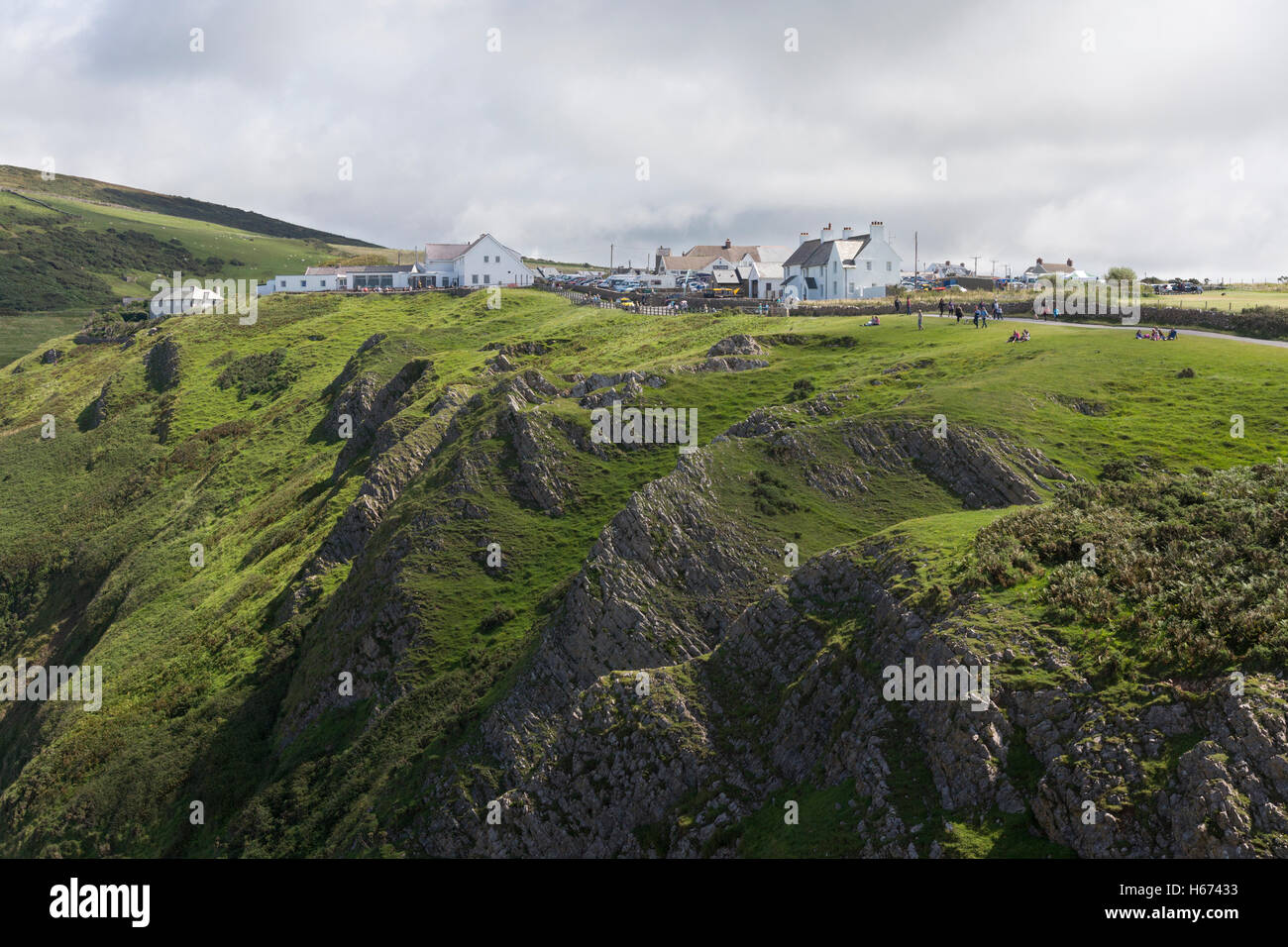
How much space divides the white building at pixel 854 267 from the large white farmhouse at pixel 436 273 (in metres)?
50.2

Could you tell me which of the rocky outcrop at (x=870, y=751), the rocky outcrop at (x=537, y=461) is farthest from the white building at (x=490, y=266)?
the rocky outcrop at (x=870, y=751)

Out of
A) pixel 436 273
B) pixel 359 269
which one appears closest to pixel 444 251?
pixel 436 273

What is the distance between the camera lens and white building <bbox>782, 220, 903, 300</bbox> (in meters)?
120

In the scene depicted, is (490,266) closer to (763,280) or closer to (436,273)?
(436,273)

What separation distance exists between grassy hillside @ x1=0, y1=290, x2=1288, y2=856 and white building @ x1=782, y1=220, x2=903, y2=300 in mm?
41652

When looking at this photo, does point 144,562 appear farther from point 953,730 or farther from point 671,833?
point 953,730

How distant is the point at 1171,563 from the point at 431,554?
29.5m

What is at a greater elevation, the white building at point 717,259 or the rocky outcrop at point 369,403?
the white building at point 717,259

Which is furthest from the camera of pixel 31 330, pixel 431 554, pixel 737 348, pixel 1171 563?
pixel 31 330

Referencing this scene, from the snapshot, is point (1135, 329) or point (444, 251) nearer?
point (1135, 329)

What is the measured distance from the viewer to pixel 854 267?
120 meters

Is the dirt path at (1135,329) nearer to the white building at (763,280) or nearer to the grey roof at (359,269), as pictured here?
the white building at (763,280)

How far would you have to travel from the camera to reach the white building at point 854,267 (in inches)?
4744
